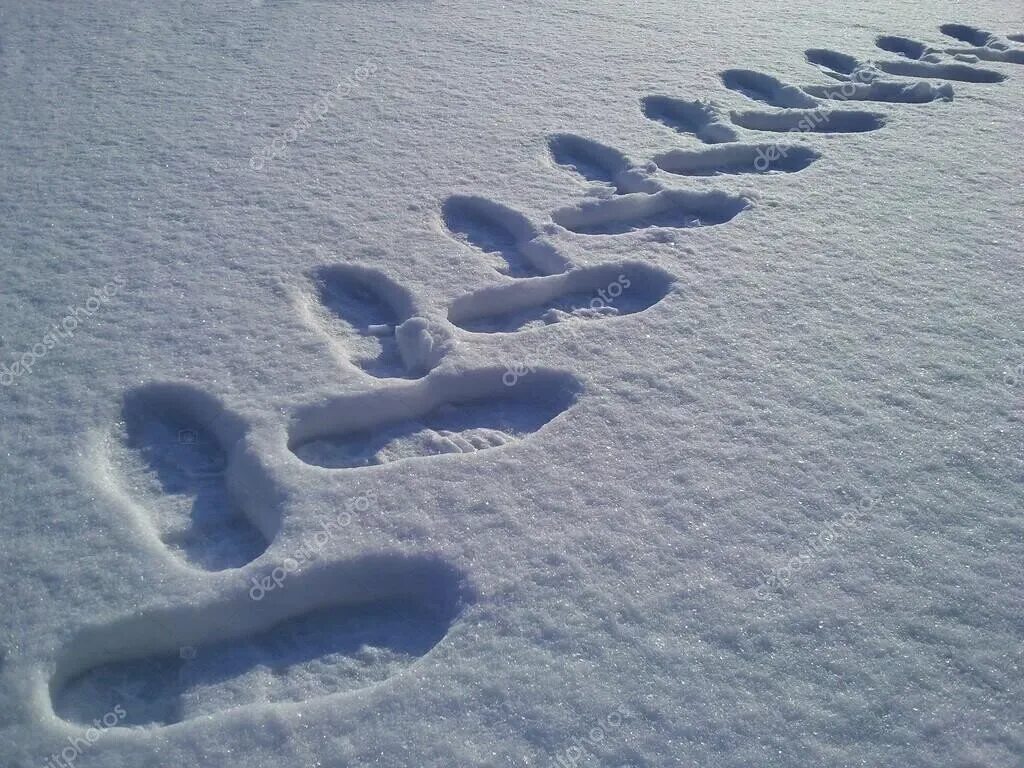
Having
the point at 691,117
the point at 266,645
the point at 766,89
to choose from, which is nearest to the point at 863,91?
the point at 766,89

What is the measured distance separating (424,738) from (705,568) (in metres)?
0.43

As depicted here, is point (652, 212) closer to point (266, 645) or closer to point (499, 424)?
point (499, 424)

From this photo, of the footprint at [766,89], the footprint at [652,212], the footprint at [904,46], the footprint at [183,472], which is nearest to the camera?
the footprint at [183,472]

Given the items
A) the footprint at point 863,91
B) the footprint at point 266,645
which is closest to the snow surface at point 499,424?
the footprint at point 266,645

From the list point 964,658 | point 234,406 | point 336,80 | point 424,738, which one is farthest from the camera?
point 336,80

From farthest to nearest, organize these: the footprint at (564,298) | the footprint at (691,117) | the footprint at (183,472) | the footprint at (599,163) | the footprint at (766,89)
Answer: the footprint at (766,89) → the footprint at (691,117) → the footprint at (599,163) → the footprint at (564,298) → the footprint at (183,472)

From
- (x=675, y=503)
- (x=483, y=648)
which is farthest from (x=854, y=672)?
(x=483, y=648)

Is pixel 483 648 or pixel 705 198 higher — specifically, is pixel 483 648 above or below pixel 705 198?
below

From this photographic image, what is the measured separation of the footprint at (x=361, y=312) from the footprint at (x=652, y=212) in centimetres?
46

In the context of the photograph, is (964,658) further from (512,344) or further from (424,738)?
(512,344)

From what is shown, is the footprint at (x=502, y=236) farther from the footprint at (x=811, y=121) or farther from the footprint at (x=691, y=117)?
the footprint at (x=811, y=121)

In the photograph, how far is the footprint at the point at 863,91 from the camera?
2.79 meters

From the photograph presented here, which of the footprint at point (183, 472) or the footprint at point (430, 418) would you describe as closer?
the footprint at point (183, 472)

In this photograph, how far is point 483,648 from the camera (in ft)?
3.75
